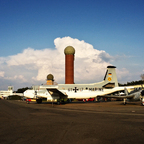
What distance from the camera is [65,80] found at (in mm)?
71000

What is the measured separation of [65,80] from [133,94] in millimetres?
44324

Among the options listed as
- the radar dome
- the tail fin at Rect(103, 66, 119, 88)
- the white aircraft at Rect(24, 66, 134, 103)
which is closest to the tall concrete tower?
the radar dome

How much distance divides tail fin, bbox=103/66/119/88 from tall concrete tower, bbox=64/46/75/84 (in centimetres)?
2965

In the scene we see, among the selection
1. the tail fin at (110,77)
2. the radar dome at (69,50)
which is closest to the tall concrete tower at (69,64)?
the radar dome at (69,50)

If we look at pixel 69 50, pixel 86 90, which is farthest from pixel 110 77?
pixel 69 50

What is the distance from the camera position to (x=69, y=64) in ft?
232

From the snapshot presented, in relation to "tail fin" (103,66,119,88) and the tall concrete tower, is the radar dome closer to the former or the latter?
the tall concrete tower

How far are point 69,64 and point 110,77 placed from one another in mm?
31468

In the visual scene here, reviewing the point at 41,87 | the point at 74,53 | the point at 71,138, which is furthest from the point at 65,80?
the point at 71,138

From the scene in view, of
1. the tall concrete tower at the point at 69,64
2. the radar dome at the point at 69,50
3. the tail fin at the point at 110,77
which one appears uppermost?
the radar dome at the point at 69,50

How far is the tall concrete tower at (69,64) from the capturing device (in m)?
70.0

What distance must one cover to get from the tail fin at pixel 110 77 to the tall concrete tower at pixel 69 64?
29.6 metres

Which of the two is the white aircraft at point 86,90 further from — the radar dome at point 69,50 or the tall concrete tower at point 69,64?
the radar dome at point 69,50

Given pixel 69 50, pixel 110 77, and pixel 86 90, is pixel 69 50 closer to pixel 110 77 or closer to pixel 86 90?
pixel 110 77
